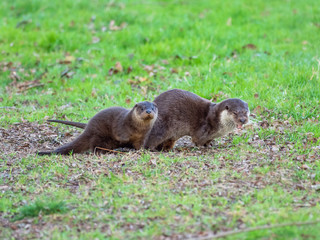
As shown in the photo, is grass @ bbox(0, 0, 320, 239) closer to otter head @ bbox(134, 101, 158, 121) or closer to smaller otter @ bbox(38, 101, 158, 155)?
smaller otter @ bbox(38, 101, 158, 155)

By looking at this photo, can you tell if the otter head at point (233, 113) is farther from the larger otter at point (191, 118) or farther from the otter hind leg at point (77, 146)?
the otter hind leg at point (77, 146)

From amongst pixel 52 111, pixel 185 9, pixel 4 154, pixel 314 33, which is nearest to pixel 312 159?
pixel 4 154

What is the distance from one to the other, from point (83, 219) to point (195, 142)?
268 centimetres

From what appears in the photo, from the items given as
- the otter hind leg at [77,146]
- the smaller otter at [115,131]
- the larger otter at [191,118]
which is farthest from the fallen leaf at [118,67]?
the otter hind leg at [77,146]

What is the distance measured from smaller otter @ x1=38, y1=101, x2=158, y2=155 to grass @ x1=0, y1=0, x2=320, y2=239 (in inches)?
12.8

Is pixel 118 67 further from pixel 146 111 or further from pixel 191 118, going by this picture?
pixel 146 111

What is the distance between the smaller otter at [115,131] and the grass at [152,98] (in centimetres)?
33

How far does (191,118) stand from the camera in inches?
257

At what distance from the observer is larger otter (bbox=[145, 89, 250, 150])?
638 cm

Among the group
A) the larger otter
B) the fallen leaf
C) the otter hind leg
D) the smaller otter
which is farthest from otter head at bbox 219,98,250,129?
the fallen leaf

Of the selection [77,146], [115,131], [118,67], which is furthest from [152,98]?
[77,146]

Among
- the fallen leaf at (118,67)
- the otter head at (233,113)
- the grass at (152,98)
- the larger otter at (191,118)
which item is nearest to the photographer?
the grass at (152,98)

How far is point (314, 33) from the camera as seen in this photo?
11328mm

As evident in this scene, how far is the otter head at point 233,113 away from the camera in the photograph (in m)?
6.25
